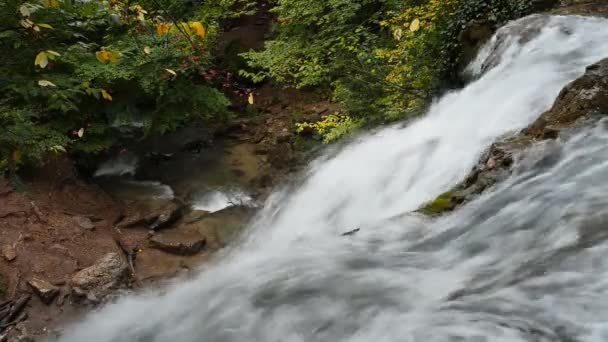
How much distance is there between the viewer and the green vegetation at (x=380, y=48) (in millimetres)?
7590

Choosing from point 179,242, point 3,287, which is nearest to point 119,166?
point 179,242

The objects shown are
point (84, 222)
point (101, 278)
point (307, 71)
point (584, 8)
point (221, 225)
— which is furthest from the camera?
point (307, 71)

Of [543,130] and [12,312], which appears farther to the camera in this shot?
[12,312]

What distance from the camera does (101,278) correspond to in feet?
20.1

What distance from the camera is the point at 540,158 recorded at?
12.8 ft

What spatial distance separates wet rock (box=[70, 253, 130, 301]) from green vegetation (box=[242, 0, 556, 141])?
4344 mm

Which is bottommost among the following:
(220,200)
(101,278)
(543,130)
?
(220,200)

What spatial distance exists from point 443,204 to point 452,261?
789 millimetres

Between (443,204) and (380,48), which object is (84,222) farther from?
(380,48)

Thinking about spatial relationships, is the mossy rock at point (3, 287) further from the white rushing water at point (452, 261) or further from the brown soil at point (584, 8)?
the brown soil at point (584, 8)

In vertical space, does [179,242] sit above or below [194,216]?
above

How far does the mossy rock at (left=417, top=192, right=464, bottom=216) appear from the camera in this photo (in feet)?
13.3

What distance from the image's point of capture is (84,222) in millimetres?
7316

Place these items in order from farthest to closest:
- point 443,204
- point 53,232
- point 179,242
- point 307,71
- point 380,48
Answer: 1. point 307,71
2. point 380,48
3. point 179,242
4. point 53,232
5. point 443,204
